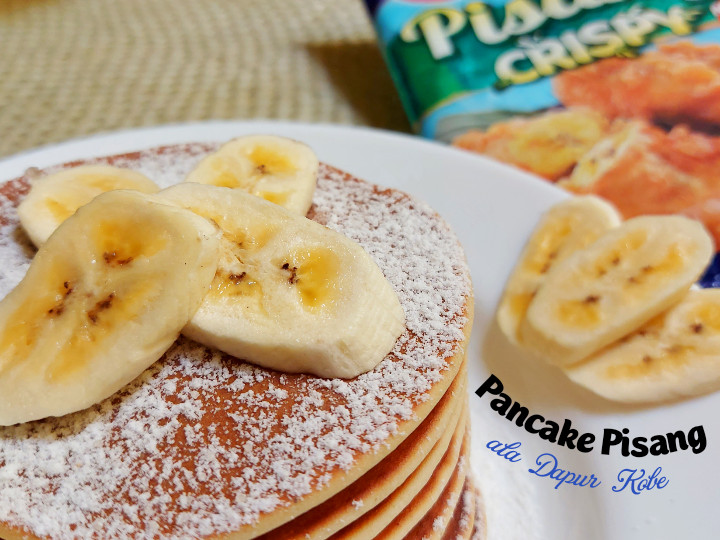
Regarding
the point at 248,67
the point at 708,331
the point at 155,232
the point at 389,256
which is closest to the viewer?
the point at 155,232

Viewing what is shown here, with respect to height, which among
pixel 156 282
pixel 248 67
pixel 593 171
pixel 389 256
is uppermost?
pixel 156 282

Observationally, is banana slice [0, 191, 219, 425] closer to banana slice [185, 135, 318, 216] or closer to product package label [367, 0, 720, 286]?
banana slice [185, 135, 318, 216]

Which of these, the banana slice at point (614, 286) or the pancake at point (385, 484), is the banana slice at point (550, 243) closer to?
the banana slice at point (614, 286)

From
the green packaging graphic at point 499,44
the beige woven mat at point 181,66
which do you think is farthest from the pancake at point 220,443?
the beige woven mat at point 181,66

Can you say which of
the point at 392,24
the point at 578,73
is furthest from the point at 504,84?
the point at 392,24

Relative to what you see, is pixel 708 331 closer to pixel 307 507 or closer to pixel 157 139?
pixel 307 507

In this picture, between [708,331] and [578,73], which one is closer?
[708,331]

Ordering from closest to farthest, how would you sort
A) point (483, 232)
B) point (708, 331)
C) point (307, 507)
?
point (307, 507)
point (708, 331)
point (483, 232)

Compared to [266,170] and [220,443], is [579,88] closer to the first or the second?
[266,170]
